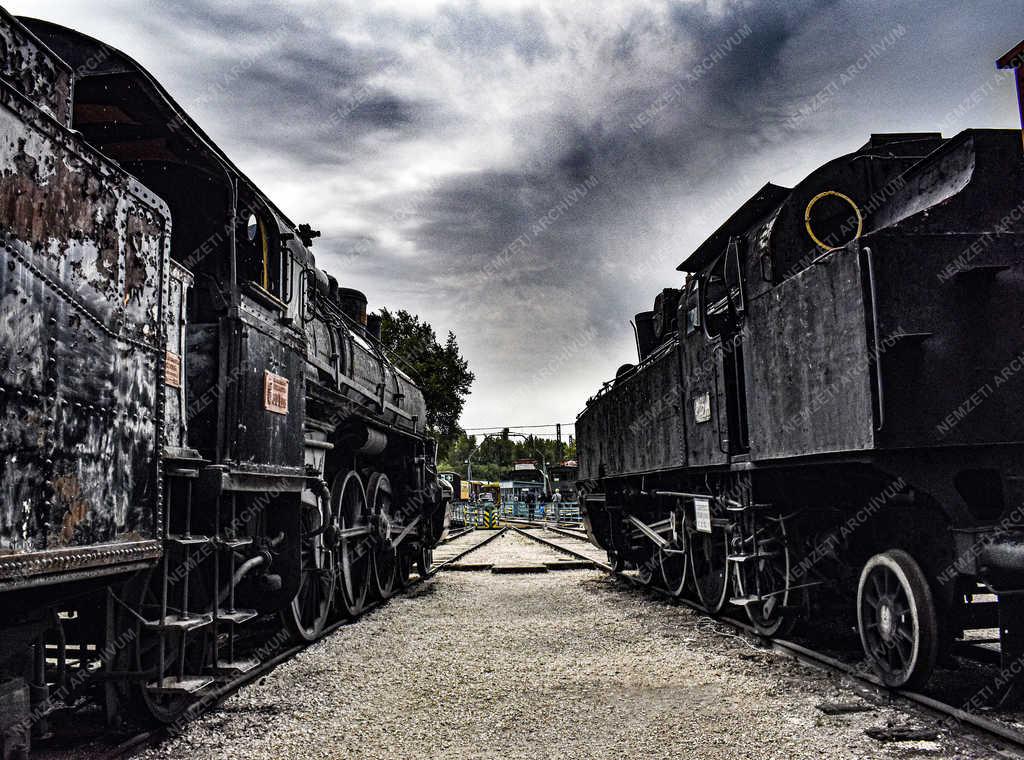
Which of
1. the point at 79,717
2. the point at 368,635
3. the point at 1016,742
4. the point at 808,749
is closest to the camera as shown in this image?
the point at 1016,742

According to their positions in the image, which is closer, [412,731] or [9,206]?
[9,206]

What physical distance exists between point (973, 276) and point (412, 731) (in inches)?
156

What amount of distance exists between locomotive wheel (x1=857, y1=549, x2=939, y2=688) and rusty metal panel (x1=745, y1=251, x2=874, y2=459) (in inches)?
30.4

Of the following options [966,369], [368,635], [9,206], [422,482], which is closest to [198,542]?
[9,206]

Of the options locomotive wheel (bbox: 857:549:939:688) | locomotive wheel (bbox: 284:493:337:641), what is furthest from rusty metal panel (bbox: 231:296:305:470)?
locomotive wheel (bbox: 857:549:939:688)

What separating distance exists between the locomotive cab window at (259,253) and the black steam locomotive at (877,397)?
11.8ft

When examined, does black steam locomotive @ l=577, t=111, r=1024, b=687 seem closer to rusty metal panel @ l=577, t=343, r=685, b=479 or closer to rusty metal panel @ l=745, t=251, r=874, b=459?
rusty metal panel @ l=745, t=251, r=874, b=459

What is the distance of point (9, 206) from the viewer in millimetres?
2443

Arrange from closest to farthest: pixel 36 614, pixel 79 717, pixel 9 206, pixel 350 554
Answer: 1. pixel 9 206
2. pixel 36 614
3. pixel 79 717
4. pixel 350 554

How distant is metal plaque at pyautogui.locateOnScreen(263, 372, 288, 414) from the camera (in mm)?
5246

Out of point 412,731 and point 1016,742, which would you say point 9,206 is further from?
point 1016,742

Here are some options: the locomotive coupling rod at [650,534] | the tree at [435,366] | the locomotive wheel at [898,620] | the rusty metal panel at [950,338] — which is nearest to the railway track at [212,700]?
the locomotive coupling rod at [650,534]

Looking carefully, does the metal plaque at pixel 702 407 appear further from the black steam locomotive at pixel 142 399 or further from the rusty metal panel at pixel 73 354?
the rusty metal panel at pixel 73 354

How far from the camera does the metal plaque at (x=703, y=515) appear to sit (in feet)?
23.9
